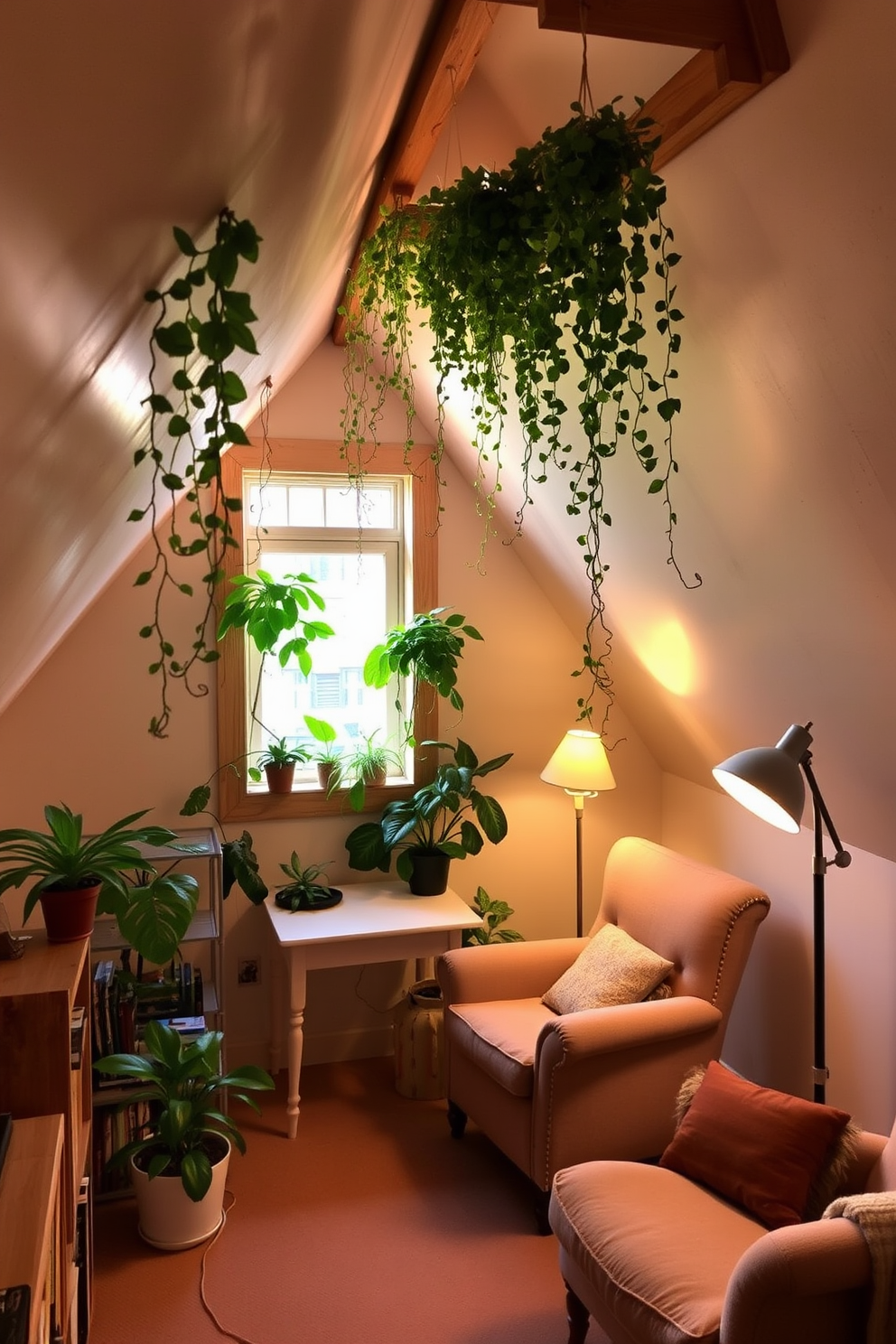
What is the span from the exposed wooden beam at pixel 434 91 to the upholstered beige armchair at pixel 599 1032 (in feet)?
7.33

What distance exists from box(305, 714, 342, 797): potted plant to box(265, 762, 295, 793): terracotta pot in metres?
0.12

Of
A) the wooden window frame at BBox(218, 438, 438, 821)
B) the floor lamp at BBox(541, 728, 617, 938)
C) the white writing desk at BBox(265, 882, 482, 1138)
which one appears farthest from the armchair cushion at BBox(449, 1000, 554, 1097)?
the wooden window frame at BBox(218, 438, 438, 821)

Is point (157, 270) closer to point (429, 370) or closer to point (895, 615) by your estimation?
point (895, 615)

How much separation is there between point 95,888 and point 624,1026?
153 centimetres

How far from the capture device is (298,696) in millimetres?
4160

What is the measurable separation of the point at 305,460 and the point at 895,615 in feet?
7.87

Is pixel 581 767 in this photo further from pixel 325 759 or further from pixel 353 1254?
pixel 353 1254

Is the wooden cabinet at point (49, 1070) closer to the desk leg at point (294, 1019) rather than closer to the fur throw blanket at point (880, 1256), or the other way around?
the desk leg at point (294, 1019)

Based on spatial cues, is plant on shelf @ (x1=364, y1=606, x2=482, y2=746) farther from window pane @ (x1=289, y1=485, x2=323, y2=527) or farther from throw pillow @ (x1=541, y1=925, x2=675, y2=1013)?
A: throw pillow @ (x1=541, y1=925, x2=675, y2=1013)

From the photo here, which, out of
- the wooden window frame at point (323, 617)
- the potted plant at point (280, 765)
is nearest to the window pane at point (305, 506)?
the wooden window frame at point (323, 617)

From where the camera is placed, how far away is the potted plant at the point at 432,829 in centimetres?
386

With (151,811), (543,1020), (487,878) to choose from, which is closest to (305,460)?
(151,811)

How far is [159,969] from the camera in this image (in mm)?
3600

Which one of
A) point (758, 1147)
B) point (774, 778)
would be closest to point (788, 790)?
point (774, 778)
